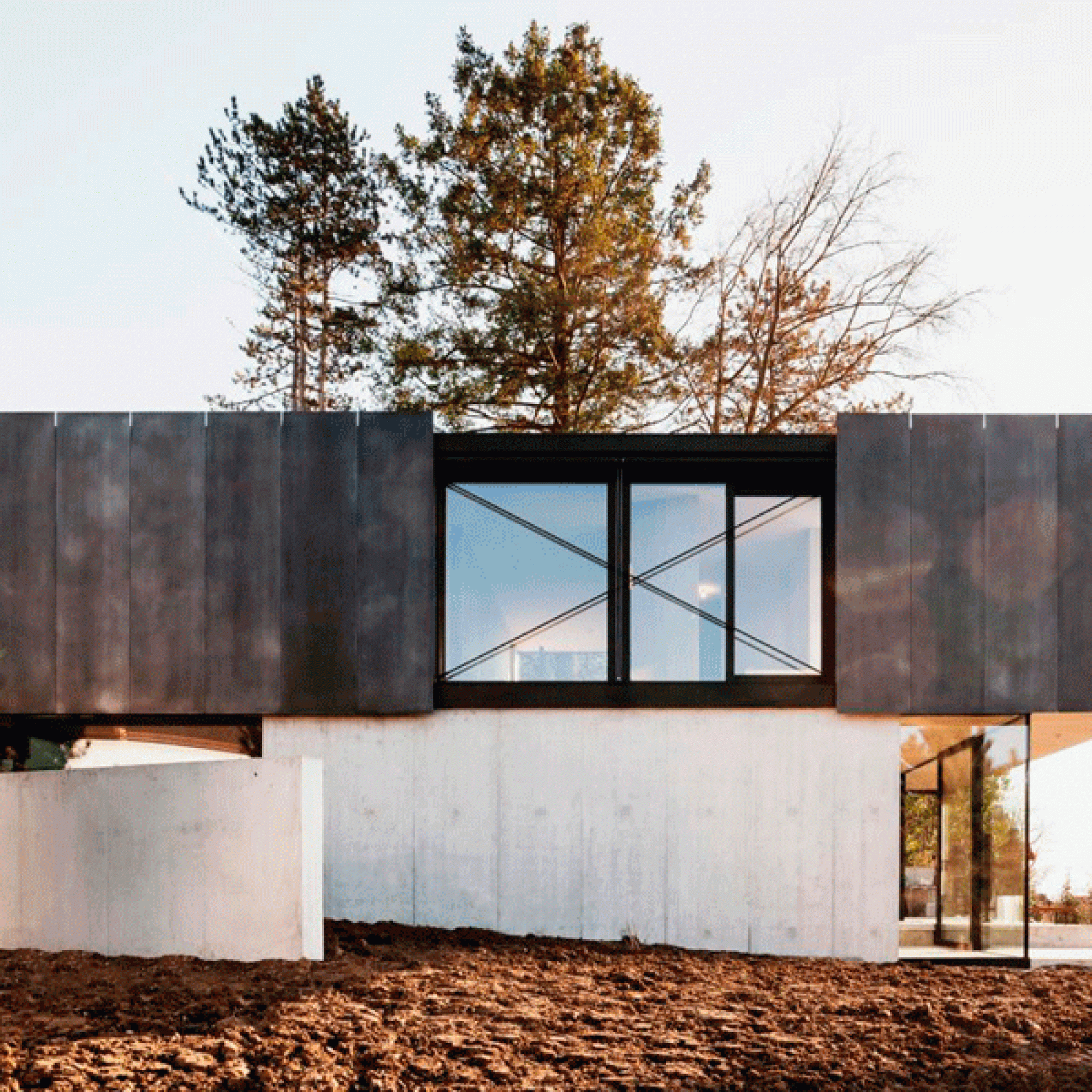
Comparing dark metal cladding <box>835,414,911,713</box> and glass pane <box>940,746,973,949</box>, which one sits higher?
dark metal cladding <box>835,414,911,713</box>

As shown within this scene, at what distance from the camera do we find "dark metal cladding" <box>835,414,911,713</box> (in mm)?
9703

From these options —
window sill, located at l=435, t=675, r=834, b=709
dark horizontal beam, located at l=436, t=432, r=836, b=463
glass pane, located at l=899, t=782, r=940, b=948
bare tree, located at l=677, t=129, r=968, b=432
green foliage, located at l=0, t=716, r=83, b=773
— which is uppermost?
bare tree, located at l=677, t=129, r=968, b=432

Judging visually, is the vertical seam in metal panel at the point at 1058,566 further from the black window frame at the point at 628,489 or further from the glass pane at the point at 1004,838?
the black window frame at the point at 628,489

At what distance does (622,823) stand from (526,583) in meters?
1.94

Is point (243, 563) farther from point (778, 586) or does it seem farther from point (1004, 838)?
point (1004, 838)

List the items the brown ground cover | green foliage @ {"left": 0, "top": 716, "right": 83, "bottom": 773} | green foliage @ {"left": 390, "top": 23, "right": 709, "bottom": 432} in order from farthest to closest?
green foliage @ {"left": 390, "top": 23, "right": 709, "bottom": 432}, green foliage @ {"left": 0, "top": 716, "right": 83, "bottom": 773}, the brown ground cover

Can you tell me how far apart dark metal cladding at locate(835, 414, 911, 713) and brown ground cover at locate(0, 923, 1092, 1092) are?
2.48m

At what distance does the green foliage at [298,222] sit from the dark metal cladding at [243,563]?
32.9 feet

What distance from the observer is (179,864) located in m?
7.22

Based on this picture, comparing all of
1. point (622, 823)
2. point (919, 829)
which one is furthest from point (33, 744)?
point (919, 829)

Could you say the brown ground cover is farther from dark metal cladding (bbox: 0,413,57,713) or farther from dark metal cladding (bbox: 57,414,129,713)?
dark metal cladding (bbox: 0,413,57,713)

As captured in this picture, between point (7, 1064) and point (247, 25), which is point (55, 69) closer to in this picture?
point (247, 25)

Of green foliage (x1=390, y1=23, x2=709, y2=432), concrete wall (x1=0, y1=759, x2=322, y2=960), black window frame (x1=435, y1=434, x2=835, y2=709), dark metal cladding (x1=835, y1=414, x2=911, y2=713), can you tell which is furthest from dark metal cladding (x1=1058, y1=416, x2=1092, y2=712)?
green foliage (x1=390, y1=23, x2=709, y2=432)

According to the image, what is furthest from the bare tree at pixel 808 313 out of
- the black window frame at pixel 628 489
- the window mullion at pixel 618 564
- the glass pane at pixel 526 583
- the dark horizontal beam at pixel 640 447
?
the glass pane at pixel 526 583
